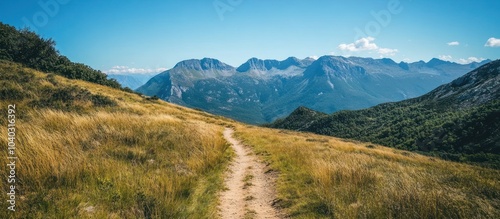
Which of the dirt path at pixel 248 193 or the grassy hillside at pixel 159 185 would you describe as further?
the dirt path at pixel 248 193

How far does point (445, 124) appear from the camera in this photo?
297 ft

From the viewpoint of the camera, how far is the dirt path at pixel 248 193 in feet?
23.2

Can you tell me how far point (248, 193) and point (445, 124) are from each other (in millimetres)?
107287

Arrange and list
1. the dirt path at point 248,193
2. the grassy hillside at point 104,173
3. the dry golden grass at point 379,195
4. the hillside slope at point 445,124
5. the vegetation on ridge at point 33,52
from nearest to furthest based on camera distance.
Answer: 1. the grassy hillside at point 104,173
2. the dry golden grass at point 379,195
3. the dirt path at point 248,193
4. the vegetation on ridge at point 33,52
5. the hillside slope at point 445,124

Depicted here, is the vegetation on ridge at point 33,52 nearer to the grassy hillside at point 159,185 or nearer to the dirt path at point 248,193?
the grassy hillside at point 159,185

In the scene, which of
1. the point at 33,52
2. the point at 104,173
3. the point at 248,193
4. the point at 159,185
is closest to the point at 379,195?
the point at 248,193

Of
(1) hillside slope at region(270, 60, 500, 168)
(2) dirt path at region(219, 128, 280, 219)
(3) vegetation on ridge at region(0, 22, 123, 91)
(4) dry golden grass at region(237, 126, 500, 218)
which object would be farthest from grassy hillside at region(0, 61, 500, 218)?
(3) vegetation on ridge at region(0, 22, 123, 91)

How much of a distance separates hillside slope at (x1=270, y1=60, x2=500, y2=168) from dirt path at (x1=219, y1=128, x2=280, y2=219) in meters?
48.4

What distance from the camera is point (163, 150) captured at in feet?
35.4

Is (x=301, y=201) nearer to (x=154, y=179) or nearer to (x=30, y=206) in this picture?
(x=154, y=179)

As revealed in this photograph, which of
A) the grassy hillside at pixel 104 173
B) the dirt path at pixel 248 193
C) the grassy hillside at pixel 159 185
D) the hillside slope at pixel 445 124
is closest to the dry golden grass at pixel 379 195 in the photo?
the grassy hillside at pixel 159 185

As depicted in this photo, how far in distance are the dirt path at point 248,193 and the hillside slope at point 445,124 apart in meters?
A: 48.4

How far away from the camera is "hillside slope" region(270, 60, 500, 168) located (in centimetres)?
7131

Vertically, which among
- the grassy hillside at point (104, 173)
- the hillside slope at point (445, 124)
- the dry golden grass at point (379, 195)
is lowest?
the hillside slope at point (445, 124)
